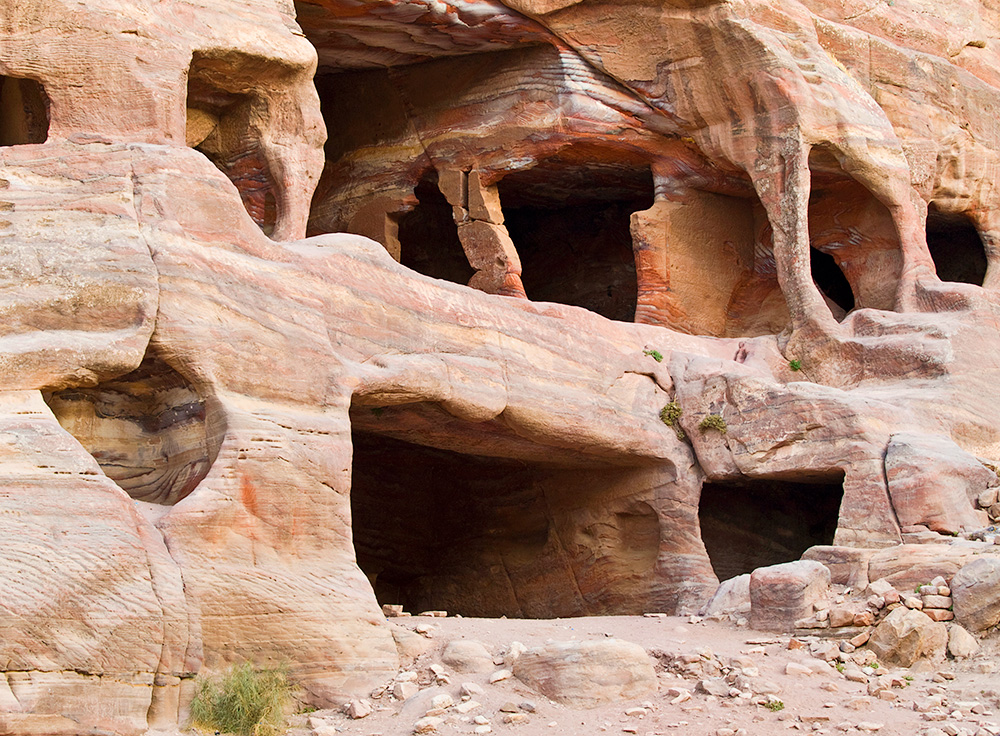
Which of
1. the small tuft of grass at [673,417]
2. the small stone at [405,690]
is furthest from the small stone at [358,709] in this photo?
the small tuft of grass at [673,417]

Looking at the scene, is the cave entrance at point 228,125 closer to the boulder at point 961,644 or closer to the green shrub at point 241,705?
the green shrub at point 241,705

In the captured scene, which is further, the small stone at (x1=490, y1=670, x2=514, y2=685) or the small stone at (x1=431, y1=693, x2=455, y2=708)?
the small stone at (x1=490, y1=670, x2=514, y2=685)

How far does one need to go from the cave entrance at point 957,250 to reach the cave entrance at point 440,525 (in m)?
7.35

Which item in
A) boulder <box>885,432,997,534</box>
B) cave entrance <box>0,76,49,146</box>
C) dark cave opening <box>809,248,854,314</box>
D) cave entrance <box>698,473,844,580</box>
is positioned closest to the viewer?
cave entrance <box>0,76,49,146</box>

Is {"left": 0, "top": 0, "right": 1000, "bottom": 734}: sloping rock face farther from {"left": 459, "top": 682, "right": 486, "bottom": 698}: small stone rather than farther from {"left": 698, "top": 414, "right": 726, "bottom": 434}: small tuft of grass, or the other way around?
{"left": 459, "top": 682, "right": 486, "bottom": 698}: small stone

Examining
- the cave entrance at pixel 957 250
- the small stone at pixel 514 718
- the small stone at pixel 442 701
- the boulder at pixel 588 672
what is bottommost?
the small stone at pixel 442 701

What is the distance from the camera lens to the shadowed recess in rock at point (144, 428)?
10117 millimetres

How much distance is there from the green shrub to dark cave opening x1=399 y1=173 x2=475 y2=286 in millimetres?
10814

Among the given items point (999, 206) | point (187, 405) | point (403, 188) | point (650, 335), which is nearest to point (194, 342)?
point (187, 405)

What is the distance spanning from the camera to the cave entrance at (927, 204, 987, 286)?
18781 millimetres

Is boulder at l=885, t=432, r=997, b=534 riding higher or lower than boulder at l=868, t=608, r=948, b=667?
higher

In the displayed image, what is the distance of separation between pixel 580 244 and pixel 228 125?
26.3 feet

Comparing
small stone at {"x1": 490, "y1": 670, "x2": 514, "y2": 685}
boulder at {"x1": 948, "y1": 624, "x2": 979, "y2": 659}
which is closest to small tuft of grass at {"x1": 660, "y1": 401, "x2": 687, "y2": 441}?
boulder at {"x1": 948, "y1": 624, "x2": 979, "y2": 659}

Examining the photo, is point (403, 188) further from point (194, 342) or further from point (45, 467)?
point (45, 467)
